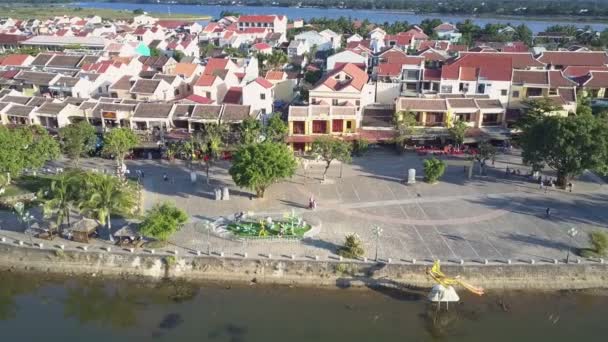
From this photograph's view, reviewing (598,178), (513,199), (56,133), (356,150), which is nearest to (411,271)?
(513,199)

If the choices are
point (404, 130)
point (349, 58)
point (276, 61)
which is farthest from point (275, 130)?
point (276, 61)

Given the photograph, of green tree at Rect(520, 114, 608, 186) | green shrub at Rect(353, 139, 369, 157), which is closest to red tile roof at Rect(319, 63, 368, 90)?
green shrub at Rect(353, 139, 369, 157)

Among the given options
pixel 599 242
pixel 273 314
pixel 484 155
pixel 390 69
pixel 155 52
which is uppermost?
pixel 155 52

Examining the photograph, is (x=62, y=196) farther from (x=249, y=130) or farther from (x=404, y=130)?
(x=404, y=130)

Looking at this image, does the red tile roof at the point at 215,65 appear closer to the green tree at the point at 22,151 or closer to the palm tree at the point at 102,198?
the green tree at the point at 22,151

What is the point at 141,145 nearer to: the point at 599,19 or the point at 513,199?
the point at 513,199
